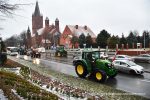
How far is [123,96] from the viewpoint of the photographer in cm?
1795

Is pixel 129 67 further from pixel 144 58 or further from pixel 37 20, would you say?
pixel 37 20

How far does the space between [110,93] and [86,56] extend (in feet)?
24.4

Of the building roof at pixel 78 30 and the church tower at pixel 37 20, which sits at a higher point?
the church tower at pixel 37 20

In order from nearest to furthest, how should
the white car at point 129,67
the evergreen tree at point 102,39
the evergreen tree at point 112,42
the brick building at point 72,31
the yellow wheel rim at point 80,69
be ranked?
the yellow wheel rim at point 80,69, the white car at point 129,67, the evergreen tree at point 112,42, the evergreen tree at point 102,39, the brick building at point 72,31

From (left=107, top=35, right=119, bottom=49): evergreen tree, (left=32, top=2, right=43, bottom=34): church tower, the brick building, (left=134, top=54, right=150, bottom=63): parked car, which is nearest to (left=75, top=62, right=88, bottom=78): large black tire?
(left=134, top=54, right=150, bottom=63): parked car

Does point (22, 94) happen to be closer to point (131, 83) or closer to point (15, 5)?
point (15, 5)

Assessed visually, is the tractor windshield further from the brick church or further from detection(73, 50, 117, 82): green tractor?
the brick church

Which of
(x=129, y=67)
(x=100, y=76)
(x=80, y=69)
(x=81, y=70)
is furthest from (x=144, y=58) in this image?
(x=100, y=76)

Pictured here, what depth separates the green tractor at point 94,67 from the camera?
24.3 m

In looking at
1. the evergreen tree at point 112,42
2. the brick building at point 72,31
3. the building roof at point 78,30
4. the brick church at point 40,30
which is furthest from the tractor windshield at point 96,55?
the brick church at point 40,30

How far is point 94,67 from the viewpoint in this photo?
82.4 feet

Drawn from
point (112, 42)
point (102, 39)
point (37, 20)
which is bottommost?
point (112, 42)

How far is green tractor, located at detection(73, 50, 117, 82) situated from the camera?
24.3 metres

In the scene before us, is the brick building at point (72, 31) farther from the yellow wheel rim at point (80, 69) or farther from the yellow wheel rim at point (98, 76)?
the yellow wheel rim at point (98, 76)
